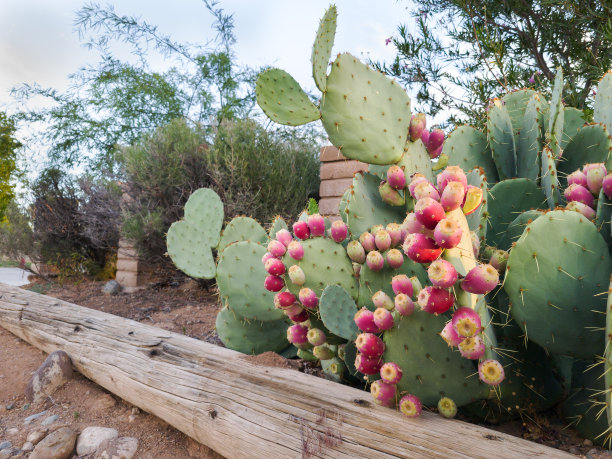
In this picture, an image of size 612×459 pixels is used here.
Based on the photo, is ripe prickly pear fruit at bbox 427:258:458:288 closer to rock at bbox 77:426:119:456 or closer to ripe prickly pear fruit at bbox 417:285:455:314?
ripe prickly pear fruit at bbox 417:285:455:314

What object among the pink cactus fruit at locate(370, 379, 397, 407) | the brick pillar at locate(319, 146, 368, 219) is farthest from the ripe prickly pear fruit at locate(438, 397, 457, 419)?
the brick pillar at locate(319, 146, 368, 219)

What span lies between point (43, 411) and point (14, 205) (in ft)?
21.8

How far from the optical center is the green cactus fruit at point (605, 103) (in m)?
1.45

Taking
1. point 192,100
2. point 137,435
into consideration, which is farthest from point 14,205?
point 137,435

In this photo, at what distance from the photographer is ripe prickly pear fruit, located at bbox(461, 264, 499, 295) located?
2.89ft

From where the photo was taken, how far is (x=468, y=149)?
66.6 inches

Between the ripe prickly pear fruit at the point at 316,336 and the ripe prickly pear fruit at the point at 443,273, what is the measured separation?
0.68 m

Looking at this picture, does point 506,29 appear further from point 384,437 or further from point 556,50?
point 384,437

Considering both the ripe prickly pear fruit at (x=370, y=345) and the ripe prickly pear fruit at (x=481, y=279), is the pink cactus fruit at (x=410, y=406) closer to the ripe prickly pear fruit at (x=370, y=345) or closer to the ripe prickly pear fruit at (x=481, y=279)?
the ripe prickly pear fruit at (x=370, y=345)

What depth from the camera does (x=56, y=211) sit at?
6.29 m

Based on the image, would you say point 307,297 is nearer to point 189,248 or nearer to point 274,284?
point 274,284

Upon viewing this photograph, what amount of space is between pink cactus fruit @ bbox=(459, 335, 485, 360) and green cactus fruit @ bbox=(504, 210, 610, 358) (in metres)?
0.16

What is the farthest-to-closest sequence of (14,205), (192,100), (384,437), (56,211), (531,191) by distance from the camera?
(192,100)
(14,205)
(56,211)
(531,191)
(384,437)

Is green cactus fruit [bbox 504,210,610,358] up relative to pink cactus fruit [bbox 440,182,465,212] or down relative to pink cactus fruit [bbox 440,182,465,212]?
down
